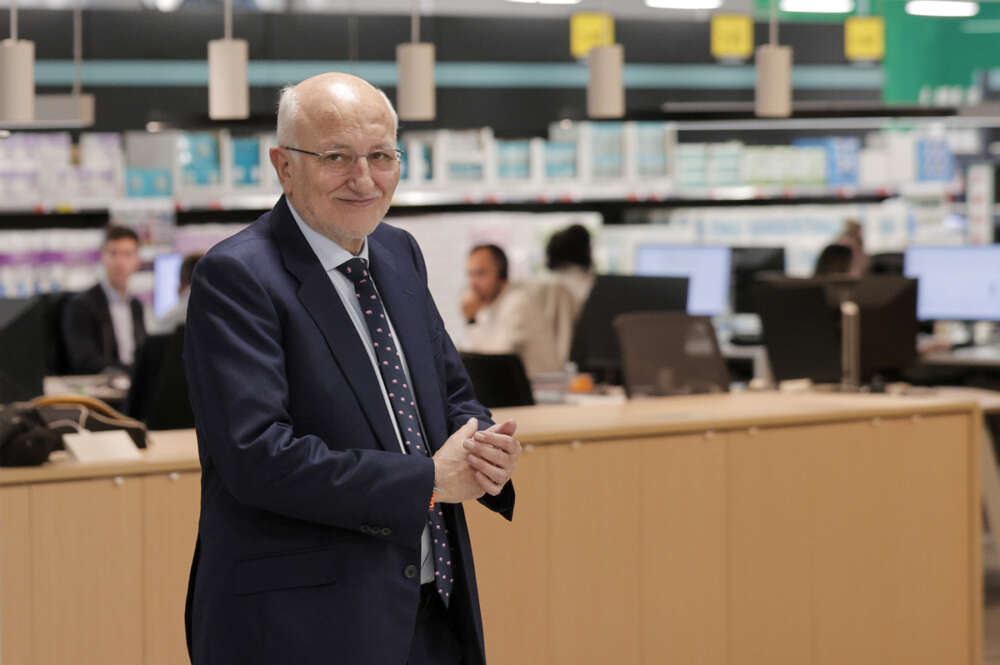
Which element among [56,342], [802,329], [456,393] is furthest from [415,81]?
[456,393]

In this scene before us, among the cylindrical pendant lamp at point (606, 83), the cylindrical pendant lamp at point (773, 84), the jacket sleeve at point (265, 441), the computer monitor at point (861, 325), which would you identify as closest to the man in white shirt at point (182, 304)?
the cylindrical pendant lamp at point (606, 83)

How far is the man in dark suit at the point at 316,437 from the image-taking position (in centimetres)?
193

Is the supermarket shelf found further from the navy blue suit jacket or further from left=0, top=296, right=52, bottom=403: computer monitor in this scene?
the navy blue suit jacket

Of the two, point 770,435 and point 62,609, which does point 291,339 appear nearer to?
point 62,609

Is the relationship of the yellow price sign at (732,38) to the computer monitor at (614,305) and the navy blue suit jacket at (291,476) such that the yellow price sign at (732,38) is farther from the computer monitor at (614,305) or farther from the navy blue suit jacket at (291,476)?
the navy blue suit jacket at (291,476)

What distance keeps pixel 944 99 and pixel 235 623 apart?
12.8 m

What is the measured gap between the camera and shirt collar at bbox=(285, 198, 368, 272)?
6.85 ft

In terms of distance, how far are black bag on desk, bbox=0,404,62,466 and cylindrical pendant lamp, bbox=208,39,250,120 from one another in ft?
Result: 12.5

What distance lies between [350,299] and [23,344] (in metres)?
2.76

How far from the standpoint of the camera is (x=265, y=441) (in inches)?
74.5

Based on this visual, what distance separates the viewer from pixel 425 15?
9.54 metres

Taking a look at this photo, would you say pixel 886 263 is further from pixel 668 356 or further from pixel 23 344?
pixel 23 344

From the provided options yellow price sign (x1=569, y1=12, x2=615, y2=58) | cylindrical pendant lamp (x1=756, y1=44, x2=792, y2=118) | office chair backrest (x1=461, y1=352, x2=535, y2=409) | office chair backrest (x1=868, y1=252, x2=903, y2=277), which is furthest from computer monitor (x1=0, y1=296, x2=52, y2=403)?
office chair backrest (x1=868, y1=252, x2=903, y2=277)

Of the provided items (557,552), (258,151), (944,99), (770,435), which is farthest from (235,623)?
(944,99)
